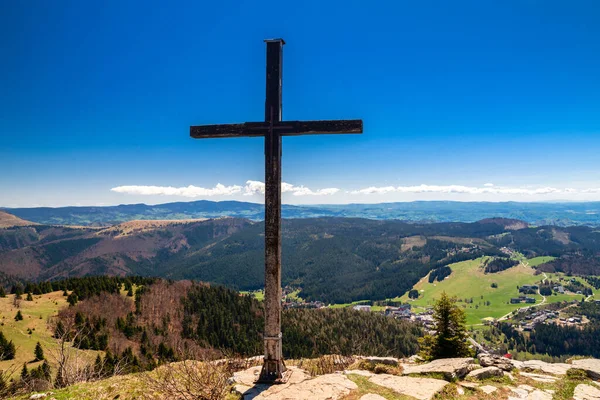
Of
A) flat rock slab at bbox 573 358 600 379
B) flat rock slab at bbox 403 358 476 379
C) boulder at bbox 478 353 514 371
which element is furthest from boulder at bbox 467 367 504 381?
flat rock slab at bbox 573 358 600 379

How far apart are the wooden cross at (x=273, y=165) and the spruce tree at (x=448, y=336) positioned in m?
8.30

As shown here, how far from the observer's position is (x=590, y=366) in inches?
411

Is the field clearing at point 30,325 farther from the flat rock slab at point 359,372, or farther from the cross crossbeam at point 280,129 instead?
the cross crossbeam at point 280,129

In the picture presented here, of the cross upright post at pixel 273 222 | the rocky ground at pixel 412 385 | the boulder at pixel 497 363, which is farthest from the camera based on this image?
the boulder at pixel 497 363

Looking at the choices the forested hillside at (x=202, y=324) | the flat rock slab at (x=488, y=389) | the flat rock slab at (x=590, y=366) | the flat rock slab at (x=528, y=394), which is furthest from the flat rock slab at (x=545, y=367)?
the forested hillside at (x=202, y=324)

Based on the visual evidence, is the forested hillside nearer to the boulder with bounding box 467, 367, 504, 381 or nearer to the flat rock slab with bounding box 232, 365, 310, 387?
the boulder with bounding box 467, 367, 504, 381

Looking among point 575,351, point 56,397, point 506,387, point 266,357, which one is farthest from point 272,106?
point 575,351

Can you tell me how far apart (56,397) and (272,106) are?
30.3 feet

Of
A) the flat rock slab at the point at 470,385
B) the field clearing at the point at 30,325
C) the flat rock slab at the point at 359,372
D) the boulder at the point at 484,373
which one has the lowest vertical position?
the field clearing at the point at 30,325

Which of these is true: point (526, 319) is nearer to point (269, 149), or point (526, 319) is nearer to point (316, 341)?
point (316, 341)

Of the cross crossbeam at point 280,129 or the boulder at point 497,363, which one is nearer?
the cross crossbeam at point 280,129

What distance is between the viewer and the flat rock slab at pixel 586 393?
832 centimetres

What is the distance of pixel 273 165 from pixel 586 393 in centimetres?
1004

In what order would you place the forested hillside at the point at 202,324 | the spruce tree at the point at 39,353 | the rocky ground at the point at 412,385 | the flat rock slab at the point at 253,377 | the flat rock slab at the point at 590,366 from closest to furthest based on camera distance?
the rocky ground at the point at 412,385
the flat rock slab at the point at 253,377
the flat rock slab at the point at 590,366
the spruce tree at the point at 39,353
the forested hillside at the point at 202,324
